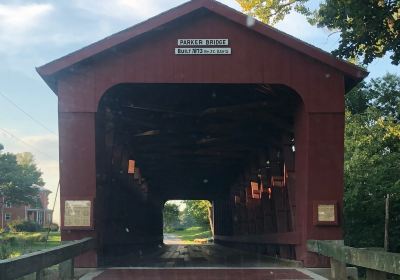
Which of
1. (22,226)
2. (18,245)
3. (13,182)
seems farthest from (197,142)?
(22,226)

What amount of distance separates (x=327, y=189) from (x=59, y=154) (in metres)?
4.95

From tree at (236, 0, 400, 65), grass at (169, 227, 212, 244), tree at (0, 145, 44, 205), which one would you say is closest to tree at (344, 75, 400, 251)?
tree at (236, 0, 400, 65)

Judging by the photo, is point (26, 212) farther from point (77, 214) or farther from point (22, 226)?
point (77, 214)

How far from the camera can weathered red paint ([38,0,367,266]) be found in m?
10.3

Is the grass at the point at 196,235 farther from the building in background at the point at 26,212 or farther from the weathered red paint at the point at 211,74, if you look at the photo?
the weathered red paint at the point at 211,74

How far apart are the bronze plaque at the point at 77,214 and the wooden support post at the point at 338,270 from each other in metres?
4.33

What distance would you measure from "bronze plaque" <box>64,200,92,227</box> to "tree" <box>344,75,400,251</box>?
1184cm

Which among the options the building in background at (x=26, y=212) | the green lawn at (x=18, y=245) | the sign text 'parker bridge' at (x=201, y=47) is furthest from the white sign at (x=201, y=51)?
the building in background at (x=26, y=212)

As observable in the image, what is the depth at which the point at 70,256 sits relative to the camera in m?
8.19

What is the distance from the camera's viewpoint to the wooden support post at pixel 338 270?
8.46 metres

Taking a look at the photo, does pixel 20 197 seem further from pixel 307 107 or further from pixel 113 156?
pixel 307 107

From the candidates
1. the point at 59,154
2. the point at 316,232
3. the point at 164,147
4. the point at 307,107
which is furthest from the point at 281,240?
the point at 164,147

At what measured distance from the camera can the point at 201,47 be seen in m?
10.6

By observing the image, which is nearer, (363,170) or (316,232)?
(316,232)
